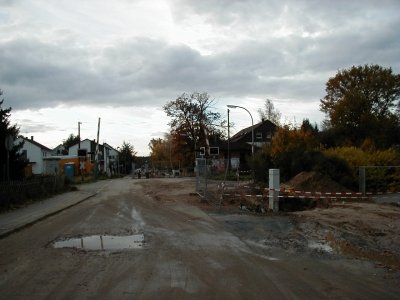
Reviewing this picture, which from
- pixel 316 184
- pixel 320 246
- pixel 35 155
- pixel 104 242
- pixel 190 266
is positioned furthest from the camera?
Answer: pixel 35 155

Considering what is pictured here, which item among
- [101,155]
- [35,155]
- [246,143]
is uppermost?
[246,143]

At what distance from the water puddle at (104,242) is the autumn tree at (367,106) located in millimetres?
50845

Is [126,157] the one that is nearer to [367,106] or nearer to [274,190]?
[367,106]

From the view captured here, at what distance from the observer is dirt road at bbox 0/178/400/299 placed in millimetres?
7102

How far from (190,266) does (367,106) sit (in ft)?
192

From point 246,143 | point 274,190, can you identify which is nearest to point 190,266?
point 274,190

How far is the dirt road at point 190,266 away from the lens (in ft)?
23.3

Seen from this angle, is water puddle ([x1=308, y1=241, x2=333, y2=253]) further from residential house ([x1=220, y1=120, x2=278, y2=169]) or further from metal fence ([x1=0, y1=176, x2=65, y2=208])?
residential house ([x1=220, y1=120, x2=278, y2=169])

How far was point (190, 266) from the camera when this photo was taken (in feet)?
29.4

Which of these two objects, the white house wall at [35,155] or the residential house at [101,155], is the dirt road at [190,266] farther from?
the residential house at [101,155]

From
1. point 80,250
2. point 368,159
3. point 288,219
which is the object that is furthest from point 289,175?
point 80,250

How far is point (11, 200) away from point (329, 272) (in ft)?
56.0

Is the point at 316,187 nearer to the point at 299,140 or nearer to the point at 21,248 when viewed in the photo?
the point at 299,140

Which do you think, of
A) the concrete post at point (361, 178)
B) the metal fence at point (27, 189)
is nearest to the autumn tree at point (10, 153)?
the metal fence at point (27, 189)
